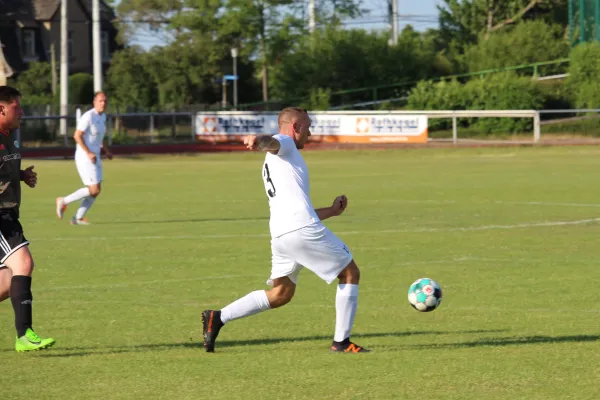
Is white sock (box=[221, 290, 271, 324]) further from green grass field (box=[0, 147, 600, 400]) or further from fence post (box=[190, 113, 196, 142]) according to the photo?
fence post (box=[190, 113, 196, 142])

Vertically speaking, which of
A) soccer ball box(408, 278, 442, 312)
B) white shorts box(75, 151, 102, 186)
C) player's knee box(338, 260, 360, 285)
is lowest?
soccer ball box(408, 278, 442, 312)

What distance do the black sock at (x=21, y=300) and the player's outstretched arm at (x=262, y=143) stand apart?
205cm

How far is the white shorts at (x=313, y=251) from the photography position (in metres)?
8.36

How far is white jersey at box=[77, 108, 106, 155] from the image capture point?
19.6 metres

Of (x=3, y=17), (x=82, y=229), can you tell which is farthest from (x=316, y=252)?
(x=3, y=17)

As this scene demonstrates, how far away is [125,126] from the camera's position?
52250mm

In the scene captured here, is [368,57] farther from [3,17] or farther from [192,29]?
[3,17]

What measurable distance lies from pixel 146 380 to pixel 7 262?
1626 millimetres

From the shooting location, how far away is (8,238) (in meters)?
8.77

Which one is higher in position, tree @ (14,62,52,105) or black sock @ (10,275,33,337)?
tree @ (14,62,52,105)

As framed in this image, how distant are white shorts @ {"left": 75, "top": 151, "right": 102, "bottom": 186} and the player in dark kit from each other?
35.1 feet

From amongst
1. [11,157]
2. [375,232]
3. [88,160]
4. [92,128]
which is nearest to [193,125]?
[88,160]

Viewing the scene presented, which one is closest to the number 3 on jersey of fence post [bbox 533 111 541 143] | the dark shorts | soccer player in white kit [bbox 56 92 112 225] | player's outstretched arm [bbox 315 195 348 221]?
player's outstretched arm [bbox 315 195 348 221]

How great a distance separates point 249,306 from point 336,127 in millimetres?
39919
